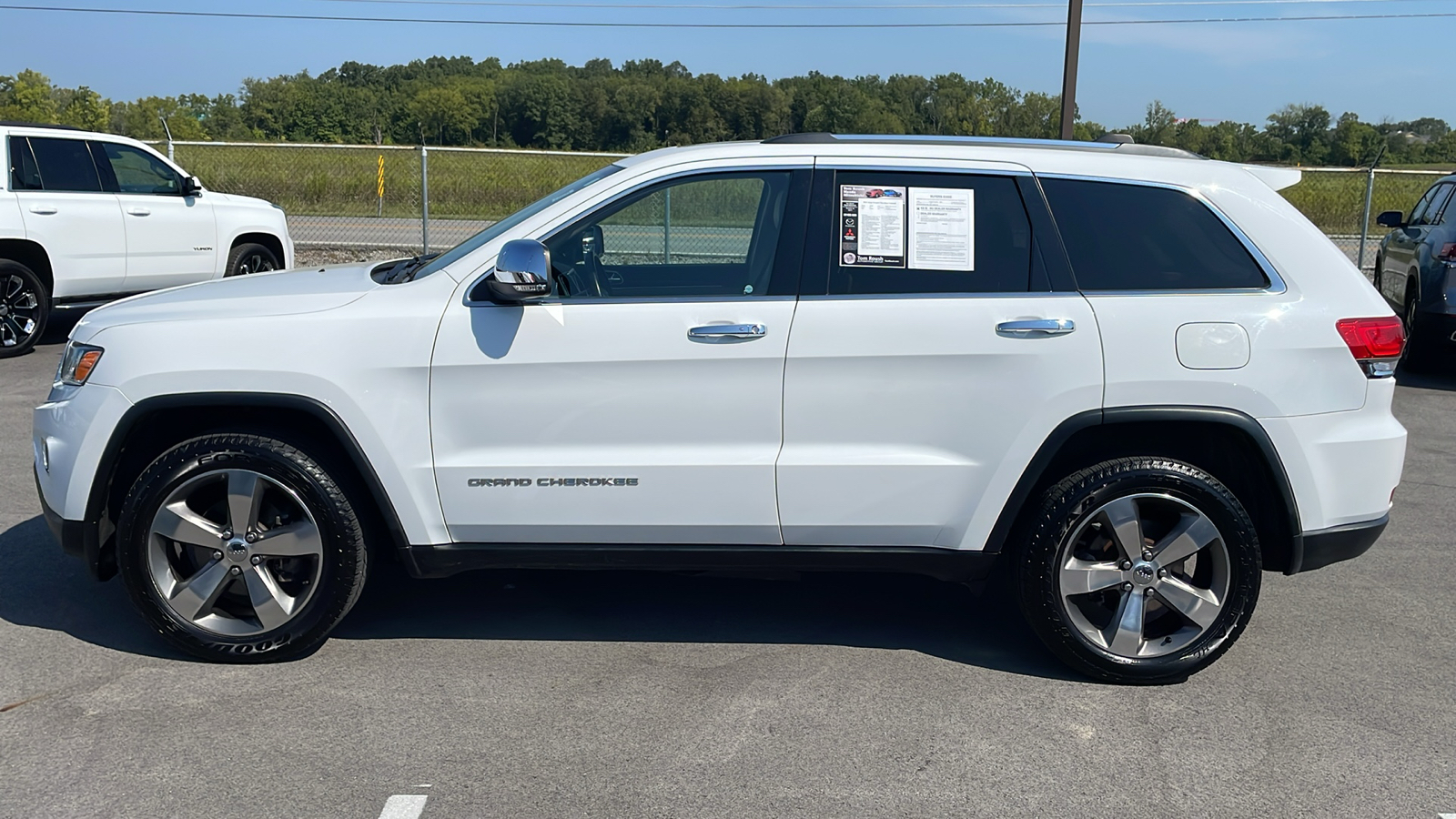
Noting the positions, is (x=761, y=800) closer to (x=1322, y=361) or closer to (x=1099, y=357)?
(x=1099, y=357)

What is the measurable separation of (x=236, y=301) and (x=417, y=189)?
15200 millimetres

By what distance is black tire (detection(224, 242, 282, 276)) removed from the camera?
11.8 metres

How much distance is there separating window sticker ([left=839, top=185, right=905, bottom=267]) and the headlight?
8.32 feet

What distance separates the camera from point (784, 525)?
157 inches

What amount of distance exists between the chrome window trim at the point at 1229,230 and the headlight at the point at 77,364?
128 inches

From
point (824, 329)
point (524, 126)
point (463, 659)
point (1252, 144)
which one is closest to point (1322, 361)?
point (824, 329)

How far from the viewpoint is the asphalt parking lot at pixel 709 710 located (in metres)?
3.28

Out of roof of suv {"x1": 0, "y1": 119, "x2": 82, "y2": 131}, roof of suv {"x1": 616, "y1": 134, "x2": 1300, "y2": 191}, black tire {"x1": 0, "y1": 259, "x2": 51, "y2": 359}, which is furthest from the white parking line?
roof of suv {"x1": 0, "y1": 119, "x2": 82, "y2": 131}

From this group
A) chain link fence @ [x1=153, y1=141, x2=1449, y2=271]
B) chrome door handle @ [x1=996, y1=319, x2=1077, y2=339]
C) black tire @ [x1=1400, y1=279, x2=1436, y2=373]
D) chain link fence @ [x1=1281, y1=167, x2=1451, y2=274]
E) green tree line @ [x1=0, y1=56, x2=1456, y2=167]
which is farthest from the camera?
green tree line @ [x1=0, y1=56, x2=1456, y2=167]

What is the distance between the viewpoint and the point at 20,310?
992cm

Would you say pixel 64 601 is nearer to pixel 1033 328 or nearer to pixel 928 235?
pixel 928 235

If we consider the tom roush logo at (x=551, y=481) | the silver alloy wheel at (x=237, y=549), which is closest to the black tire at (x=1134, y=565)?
the tom roush logo at (x=551, y=481)

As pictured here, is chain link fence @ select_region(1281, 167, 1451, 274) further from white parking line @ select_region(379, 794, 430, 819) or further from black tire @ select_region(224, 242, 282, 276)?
white parking line @ select_region(379, 794, 430, 819)

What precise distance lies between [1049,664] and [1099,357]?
3.66ft
